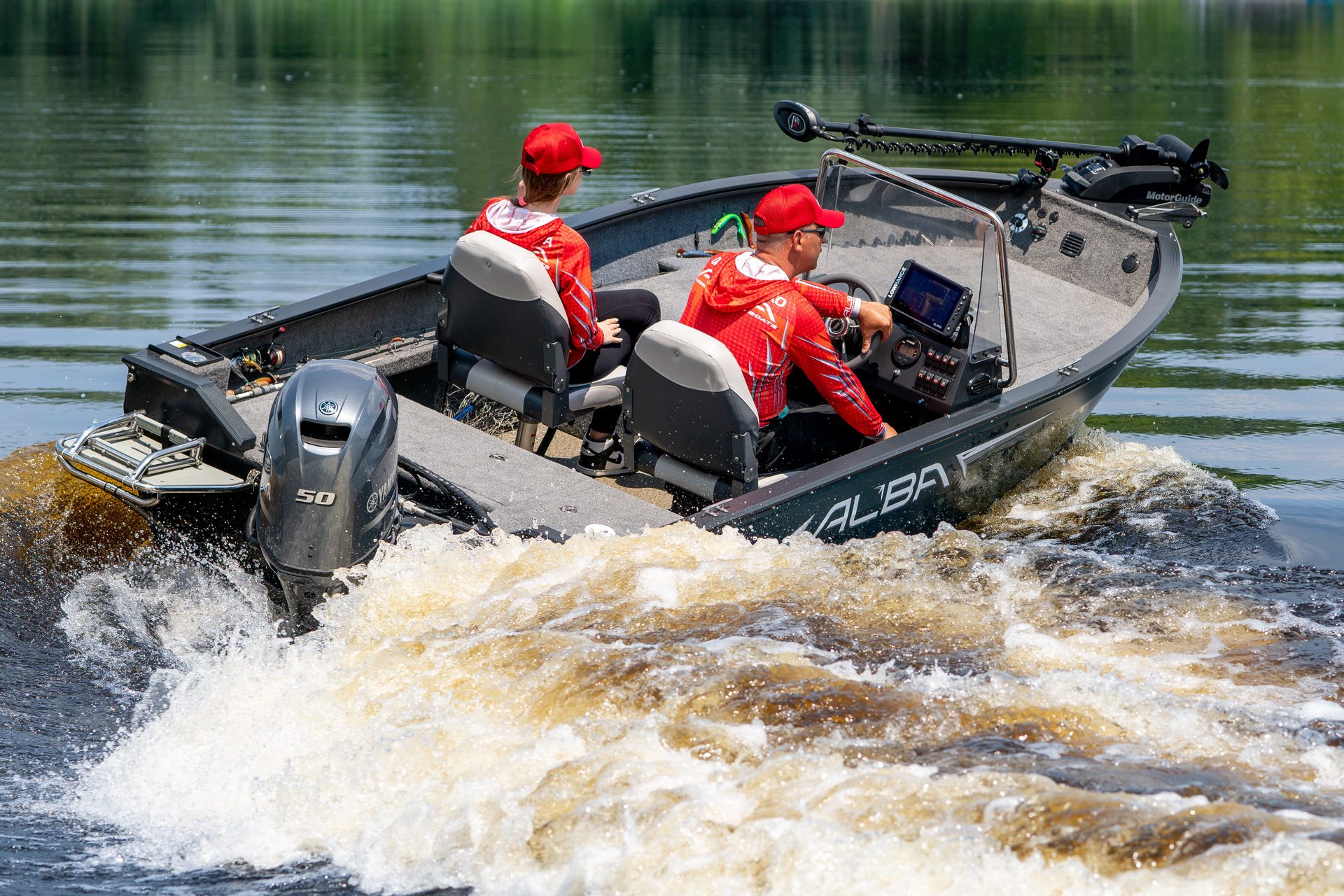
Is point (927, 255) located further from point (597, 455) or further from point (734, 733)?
point (734, 733)

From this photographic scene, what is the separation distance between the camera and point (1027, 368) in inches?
210

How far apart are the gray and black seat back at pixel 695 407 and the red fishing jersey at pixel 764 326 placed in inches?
6.9

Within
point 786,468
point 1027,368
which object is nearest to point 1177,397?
point 1027,368

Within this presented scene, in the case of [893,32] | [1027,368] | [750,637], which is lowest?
[750,637]

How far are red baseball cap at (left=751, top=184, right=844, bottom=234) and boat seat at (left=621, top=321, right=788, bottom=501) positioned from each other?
1.40ft

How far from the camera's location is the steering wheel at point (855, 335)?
4.70 meters

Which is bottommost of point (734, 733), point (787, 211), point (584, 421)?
point (734, 733)

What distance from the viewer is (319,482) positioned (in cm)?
332

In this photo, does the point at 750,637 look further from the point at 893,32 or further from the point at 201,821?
the point at 893,32

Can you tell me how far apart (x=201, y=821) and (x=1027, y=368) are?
3588mm

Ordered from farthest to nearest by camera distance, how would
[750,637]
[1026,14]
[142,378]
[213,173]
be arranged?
[1026,14] → [213,173] → [142,378] → [750,637]

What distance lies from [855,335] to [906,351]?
7.2 inches

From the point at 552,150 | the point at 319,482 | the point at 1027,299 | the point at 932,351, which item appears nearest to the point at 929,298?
the point at 932,351

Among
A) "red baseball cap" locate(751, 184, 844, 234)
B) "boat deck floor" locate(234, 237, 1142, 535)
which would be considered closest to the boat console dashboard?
"boat deck floor" locate(234, 237, 1142, 535)
